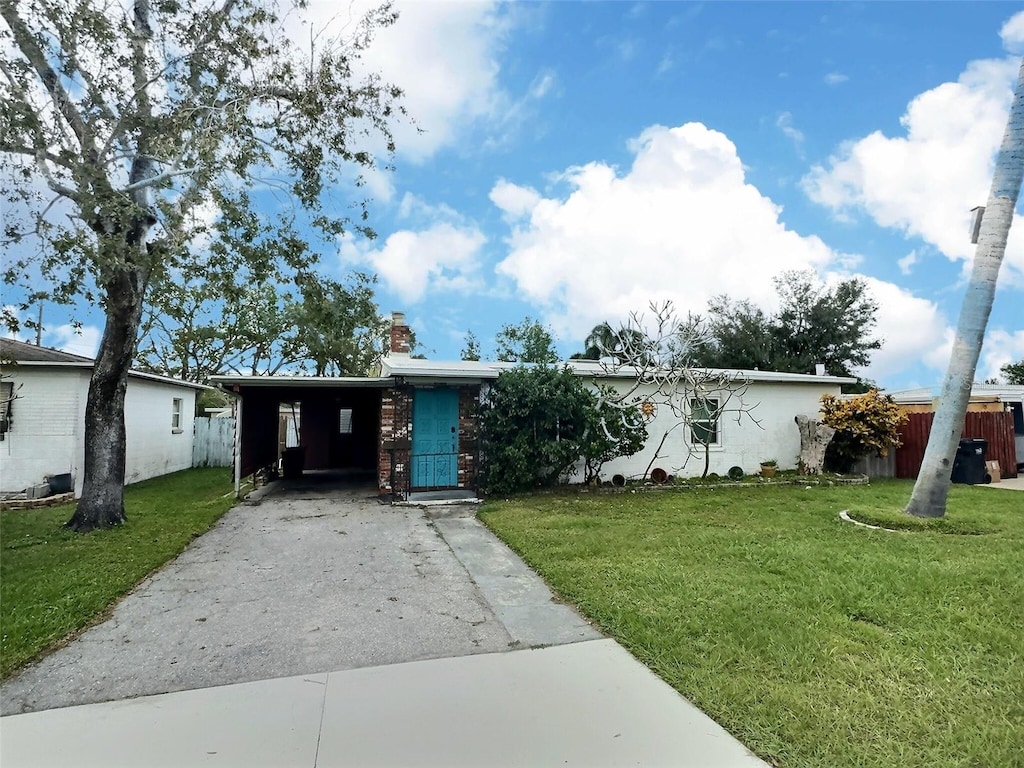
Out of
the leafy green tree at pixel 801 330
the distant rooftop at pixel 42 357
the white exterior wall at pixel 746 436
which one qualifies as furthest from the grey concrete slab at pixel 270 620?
the leafy green tree at pixel 801 330

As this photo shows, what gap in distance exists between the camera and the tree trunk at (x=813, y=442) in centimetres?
1239

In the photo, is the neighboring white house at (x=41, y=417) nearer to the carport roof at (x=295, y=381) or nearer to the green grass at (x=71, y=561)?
the green grass at (x=71, y=561)

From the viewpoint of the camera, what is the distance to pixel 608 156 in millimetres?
11492

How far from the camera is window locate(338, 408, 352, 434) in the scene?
17.7 m

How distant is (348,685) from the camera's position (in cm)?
319

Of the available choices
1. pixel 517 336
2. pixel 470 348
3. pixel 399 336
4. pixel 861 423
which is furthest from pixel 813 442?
pixel 470 348

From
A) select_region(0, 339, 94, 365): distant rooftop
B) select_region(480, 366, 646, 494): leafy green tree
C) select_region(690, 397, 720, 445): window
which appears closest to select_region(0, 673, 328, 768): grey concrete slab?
select_region(480, 366, 646, 494): leafy green tree

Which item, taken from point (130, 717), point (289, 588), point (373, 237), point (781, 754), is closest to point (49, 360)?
point (373, 237)

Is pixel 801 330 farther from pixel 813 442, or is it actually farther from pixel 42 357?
Result: pixel 42 357

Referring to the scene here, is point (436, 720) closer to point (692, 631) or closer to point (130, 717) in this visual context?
point (130, 717)

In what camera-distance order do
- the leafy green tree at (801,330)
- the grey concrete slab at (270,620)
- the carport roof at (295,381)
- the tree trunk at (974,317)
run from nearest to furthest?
1. the grey concrete slab at (270,620)
2. the tree trunk at (974,317)
3. the carport roof at (295,381)
4. the leafy green tree at (801,330)

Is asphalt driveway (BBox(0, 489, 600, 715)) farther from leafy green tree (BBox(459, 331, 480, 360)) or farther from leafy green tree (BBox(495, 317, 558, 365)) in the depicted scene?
leafy green tree (BBox(459, 331, 480, 360))

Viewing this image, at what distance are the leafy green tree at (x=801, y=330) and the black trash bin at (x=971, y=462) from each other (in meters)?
12.6

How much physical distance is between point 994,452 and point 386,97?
15.9m
